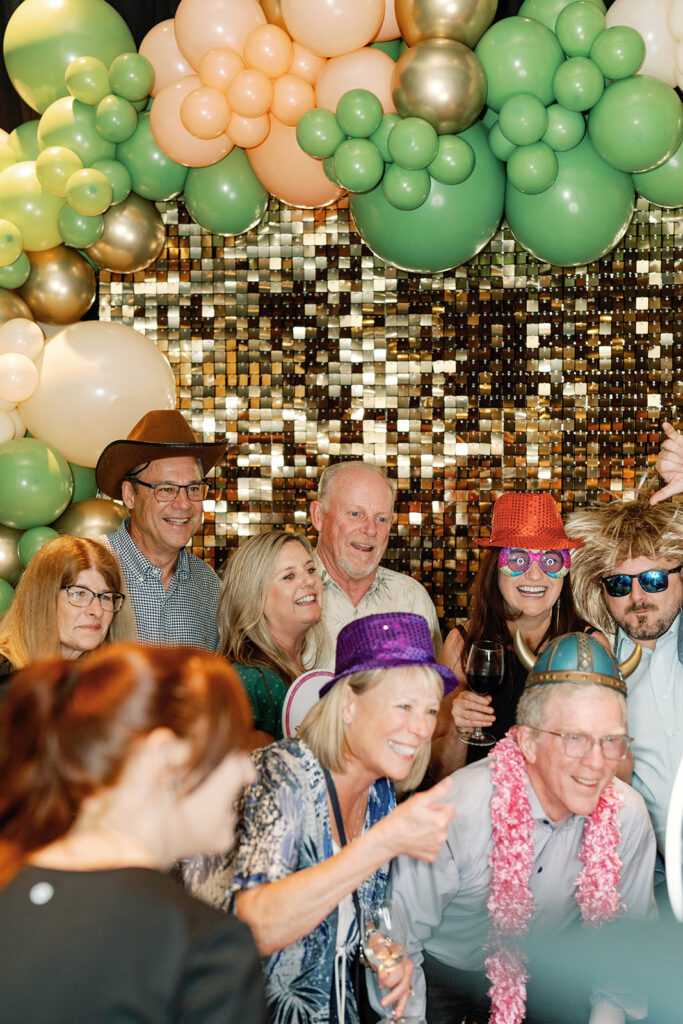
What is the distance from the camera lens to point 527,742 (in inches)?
88.8

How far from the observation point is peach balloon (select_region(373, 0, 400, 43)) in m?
3.33

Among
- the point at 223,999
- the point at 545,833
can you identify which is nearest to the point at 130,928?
the point at 223,999

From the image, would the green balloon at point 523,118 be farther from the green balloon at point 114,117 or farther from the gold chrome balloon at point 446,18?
the green balloon at point 114,117

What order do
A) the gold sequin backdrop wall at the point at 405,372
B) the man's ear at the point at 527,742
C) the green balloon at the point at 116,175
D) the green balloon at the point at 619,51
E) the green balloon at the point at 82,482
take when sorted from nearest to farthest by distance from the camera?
the man's ear at the point at 527,742 → the green balloon at the point at 619,51 → the green balloon at the point at 116,175 → the green balloon at the point at 82,482 → the gold sequin backdrop wall at the point at 405,372

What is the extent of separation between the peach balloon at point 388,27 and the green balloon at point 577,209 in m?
0.62

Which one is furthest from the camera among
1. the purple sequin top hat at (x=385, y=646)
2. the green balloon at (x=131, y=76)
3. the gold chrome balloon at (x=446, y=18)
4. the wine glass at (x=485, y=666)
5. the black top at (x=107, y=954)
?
the green balloon at (x=131, y=76)

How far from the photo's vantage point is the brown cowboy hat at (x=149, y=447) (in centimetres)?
330

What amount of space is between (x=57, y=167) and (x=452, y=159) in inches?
49.6

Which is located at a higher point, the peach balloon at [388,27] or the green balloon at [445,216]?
the peach balloon at [388,27]

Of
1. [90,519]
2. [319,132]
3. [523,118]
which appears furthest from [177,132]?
[90,519]

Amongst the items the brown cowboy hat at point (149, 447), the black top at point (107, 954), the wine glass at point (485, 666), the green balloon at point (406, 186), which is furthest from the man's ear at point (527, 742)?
the green balloon at point (406, 186)

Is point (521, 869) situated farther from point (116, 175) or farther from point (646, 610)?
point (116, 175)

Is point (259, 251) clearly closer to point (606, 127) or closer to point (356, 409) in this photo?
point (356, 409)

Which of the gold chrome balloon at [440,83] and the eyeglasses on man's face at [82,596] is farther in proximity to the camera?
the gold chrome balloon at [440,83]
